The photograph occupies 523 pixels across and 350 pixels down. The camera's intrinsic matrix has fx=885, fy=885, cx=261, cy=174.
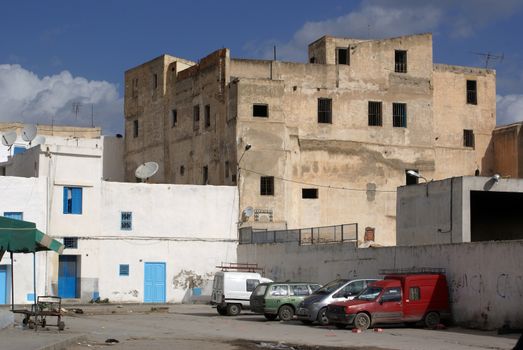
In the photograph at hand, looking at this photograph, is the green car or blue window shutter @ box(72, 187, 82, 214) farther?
blue window shutter @ box(72, 187, 82, 214)

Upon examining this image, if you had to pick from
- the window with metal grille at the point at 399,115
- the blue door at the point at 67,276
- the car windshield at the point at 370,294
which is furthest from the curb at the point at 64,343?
the window with metal grille at the point at 399,115

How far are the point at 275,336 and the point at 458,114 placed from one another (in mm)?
36051

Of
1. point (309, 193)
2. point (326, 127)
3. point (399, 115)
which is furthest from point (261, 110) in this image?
point (399, 115)

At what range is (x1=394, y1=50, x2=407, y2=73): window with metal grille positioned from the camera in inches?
2180

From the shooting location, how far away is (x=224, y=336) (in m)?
24.4

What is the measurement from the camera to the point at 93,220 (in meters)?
46.0

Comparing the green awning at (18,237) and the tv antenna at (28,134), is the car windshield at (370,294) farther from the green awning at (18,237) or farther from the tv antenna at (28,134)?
the tv antenna at (28,134)

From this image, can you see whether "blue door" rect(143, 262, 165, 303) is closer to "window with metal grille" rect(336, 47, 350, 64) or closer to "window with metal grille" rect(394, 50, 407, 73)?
"window with metal grille" rect(336, 47, 350, 64)

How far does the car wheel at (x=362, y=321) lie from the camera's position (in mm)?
27047

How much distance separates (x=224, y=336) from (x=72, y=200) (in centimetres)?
2322

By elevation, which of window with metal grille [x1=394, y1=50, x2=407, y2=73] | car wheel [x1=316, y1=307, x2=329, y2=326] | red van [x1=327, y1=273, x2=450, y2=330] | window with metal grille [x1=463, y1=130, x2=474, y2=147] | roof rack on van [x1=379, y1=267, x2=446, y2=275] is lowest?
car wheel [x1=316, y1=307, x2=329, y2=326]

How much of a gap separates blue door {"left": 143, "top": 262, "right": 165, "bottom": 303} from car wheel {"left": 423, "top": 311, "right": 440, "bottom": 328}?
71.2 ft

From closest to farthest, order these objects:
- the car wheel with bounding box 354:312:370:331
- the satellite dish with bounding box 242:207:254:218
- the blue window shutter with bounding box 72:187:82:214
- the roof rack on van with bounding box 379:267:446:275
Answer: the car wheel with bounding box 354:312:370:331 → the roof rack on van with bounding box 379:267:446:275 → the blue window shutter with bounding box 72:187:82:214 → the satellite dish with bounding box 242:207:254:218

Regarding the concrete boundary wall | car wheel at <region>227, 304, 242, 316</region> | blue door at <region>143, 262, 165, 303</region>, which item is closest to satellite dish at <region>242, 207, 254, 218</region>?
blue door at <region>143, 262, 165, 303</region>
